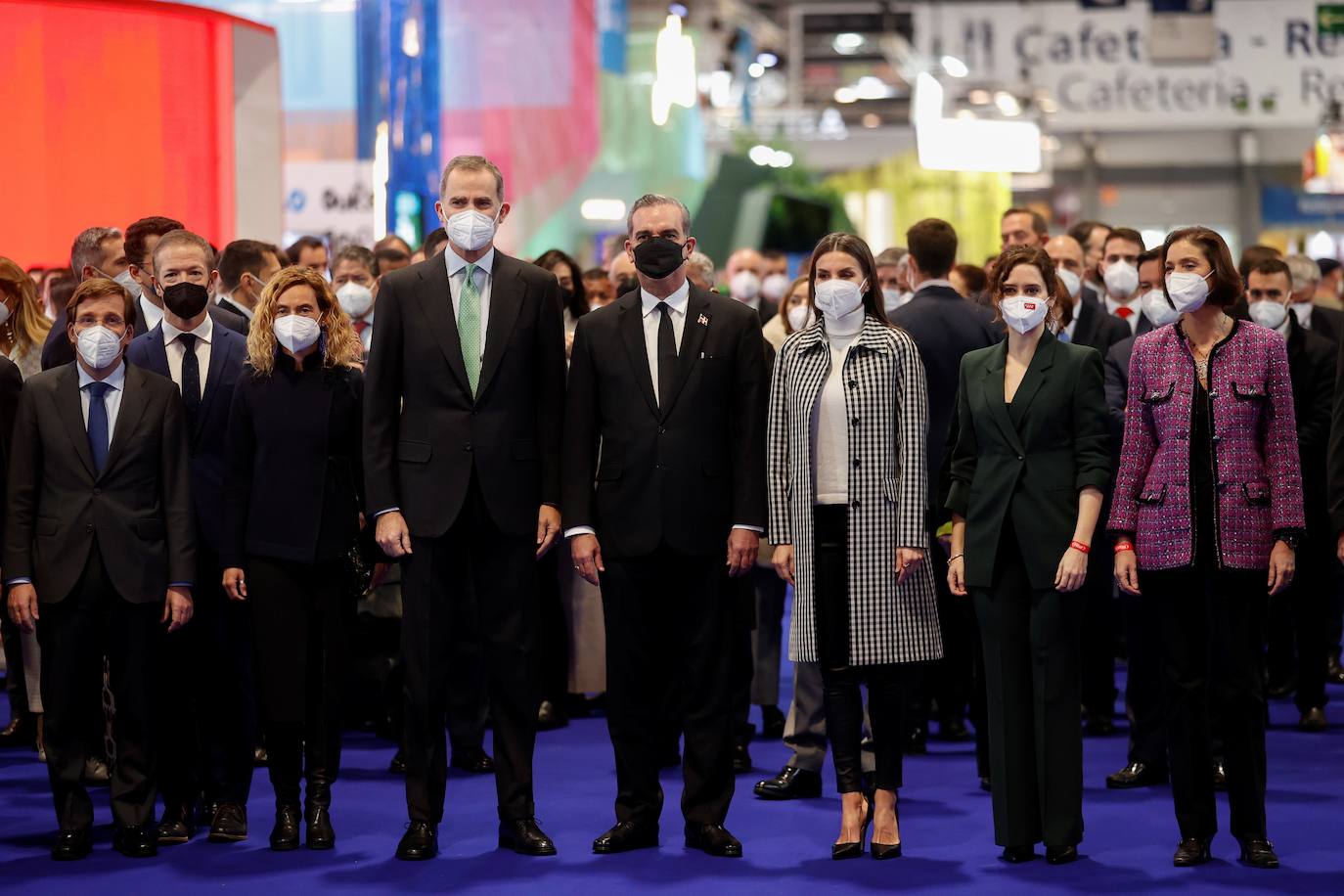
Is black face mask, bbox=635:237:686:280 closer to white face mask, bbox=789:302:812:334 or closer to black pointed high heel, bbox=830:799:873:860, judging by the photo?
black pointed high heel, bbox=830:799:873:860

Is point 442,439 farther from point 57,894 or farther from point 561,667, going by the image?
point 561,667

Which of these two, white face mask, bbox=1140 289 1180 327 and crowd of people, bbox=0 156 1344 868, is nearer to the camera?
crowd of people, bbox=0 156 1344 868

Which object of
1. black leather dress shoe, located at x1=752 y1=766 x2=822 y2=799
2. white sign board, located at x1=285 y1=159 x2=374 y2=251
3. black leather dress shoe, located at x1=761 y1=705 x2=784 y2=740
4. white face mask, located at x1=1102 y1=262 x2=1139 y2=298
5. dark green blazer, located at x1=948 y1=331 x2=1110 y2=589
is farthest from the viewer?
white sign board, located at x1=285 y1=159 x2=374 y2=251

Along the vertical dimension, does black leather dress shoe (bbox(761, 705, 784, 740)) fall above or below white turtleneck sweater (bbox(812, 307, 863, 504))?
below

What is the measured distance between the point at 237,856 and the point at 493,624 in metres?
1.06

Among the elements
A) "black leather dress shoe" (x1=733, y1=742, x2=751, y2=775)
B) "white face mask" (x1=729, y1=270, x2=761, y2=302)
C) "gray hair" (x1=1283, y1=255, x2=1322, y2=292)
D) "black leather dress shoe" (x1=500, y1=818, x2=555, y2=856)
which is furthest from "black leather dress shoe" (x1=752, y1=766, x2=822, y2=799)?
"white face mask" (x1=729, y1=270, x2=761, y2=302)

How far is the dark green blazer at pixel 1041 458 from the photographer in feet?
16.4

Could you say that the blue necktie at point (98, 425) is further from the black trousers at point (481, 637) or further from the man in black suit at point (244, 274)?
the man in black suit at point (244, 274)

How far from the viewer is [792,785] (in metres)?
6.05

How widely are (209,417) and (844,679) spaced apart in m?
2.16

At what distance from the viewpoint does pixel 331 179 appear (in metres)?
11.7

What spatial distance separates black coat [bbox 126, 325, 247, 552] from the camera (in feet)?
17.9

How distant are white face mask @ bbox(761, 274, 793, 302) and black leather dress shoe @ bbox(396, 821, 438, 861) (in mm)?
5852

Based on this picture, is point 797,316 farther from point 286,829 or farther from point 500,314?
point 286,829
